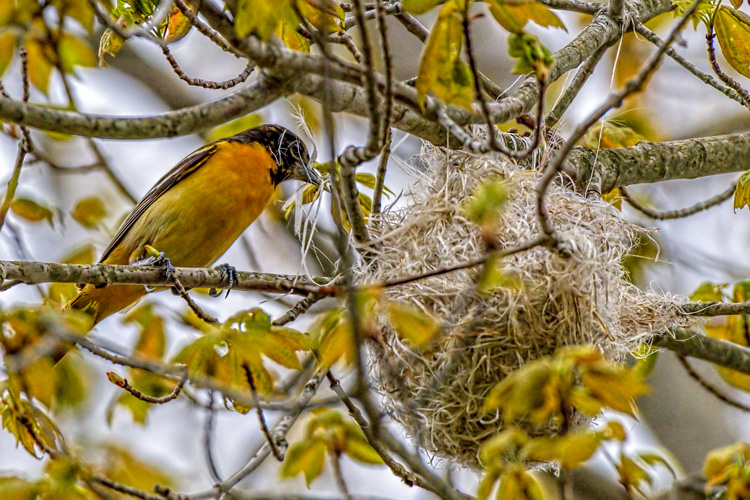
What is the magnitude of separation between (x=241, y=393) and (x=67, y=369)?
1.94 metres

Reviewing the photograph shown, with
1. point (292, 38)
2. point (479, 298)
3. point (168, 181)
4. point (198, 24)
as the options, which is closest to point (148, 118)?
point (198, 24)

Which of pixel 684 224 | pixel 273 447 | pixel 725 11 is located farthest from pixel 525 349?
pixel 684 224

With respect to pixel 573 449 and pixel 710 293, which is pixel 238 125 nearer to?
pixel 710 293

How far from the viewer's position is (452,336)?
104 inches

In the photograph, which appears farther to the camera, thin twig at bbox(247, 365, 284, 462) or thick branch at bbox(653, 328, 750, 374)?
thick branch at bbox(653, 328, 750, 374)

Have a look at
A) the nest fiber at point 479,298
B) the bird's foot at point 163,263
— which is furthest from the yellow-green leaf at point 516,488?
the bird's foot at point 163,263

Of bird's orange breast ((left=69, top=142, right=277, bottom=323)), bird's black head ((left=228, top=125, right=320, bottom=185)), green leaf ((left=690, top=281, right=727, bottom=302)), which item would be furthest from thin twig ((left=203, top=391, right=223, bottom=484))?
green leaf ((left=690, top=281, right=727, bottom=302))

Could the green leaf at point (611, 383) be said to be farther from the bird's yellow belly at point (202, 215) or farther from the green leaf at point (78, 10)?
the bird's yellow belly at point (202, 215)

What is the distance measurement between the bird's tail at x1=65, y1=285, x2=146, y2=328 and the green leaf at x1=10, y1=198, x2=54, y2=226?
17.6 inches

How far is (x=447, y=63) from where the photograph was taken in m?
2.12

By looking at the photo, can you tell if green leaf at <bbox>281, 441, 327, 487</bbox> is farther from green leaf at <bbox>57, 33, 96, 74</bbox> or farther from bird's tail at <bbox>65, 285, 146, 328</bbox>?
green leaf at <bbox>57, 33, 96, 74</bbox>

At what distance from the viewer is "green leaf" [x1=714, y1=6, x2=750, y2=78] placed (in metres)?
3.12

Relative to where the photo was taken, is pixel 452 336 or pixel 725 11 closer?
pixel 452 336

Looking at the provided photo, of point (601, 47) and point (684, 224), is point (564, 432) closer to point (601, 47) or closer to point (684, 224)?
point (601, 47)
